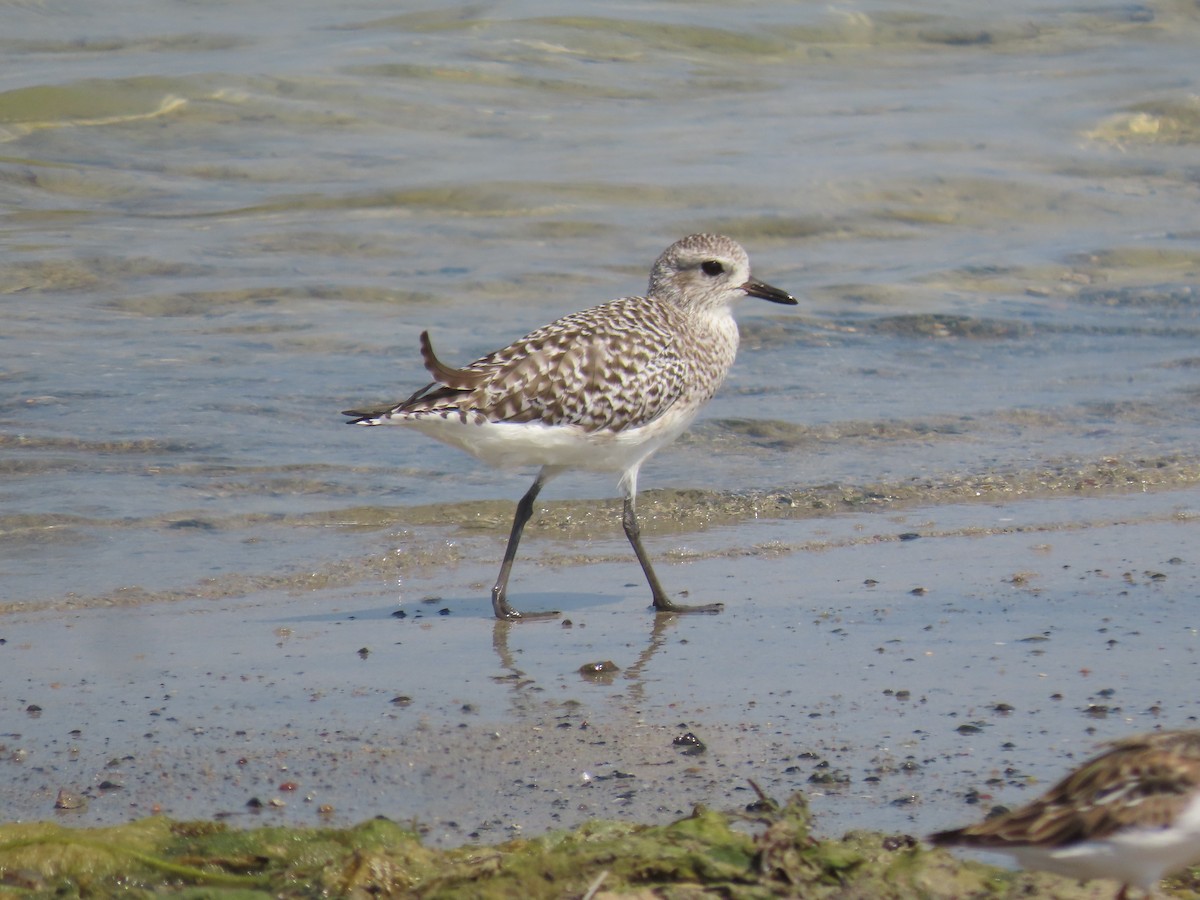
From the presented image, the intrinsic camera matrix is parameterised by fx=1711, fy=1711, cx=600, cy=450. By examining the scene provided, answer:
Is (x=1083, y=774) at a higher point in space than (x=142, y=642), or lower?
higher

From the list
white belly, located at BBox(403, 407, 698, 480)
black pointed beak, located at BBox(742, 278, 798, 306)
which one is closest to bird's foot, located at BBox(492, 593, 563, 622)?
white belly, located at BBox(403, 407, 698, 480)

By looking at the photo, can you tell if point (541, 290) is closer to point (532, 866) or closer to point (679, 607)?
point (679, 607)

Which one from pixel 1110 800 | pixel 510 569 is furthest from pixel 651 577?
pixel 1110 800

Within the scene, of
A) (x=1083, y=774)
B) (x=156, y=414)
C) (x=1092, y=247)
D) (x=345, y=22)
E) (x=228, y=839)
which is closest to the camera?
(x=1083, y=774)

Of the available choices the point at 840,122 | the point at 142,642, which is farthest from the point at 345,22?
the point at 142,642

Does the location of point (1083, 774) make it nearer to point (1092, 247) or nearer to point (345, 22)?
point (1092, 247)

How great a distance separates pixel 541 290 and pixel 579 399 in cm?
628

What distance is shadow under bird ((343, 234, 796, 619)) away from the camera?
6648 millimetres

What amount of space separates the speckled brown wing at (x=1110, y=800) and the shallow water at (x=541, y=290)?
1207mm

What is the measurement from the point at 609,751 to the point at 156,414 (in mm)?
5795

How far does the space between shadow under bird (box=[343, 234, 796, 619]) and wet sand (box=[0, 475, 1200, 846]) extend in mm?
498

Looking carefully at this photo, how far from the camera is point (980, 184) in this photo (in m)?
16.0

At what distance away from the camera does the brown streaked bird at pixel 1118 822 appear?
3148mm

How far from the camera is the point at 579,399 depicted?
270 inches
